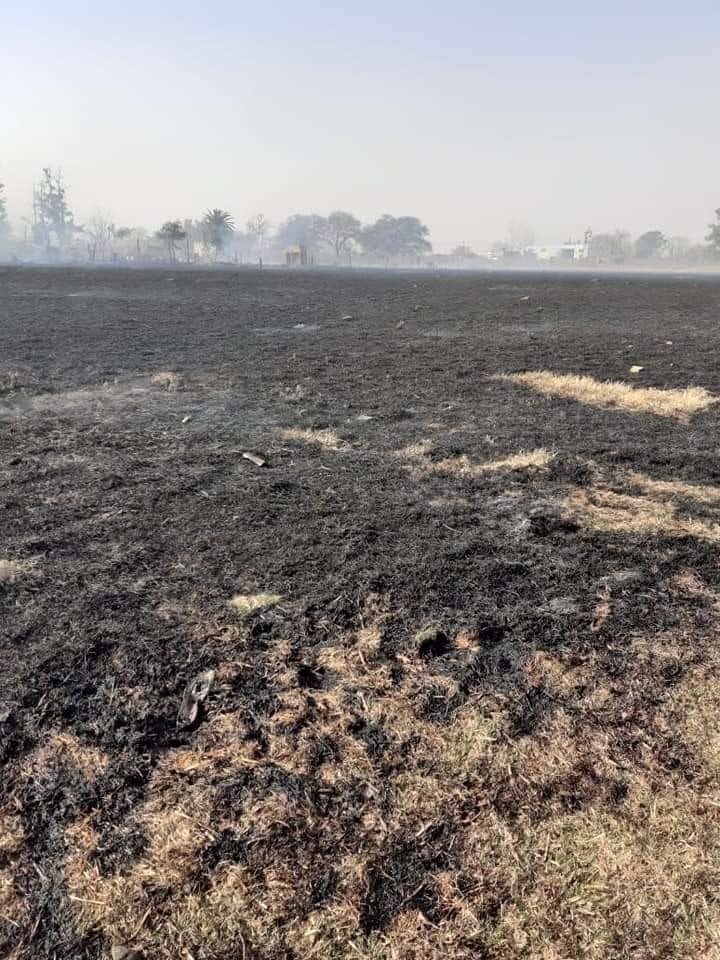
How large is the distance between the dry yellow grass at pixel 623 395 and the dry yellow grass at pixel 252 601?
617cm

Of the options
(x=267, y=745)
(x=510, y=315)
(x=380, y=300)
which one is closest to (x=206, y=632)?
(x=267, y=745)

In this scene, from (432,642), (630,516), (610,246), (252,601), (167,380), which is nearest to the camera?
(432,642)

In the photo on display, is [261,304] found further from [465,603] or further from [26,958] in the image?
[26,958]

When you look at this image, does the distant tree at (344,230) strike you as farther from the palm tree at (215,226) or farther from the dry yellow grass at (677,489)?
the dry yellow grass at (677,489)

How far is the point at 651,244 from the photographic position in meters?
184

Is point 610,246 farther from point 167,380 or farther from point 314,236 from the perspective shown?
point 167,380

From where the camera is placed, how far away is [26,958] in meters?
1.74

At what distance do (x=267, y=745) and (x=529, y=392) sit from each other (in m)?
7.57

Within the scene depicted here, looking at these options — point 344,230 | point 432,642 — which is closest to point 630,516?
point 432,642

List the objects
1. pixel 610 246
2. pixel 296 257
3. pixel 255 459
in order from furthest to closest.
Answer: pixel 610 246
pixel 296 257
pixel 255 459

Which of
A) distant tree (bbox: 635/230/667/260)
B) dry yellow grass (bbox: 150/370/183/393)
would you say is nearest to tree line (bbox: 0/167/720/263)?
distant tree (bbox: 635/230/667/260)

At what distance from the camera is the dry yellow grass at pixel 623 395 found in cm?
821

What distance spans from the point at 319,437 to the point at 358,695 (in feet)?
14.1

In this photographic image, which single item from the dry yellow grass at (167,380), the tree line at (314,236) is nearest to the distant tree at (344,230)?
the tree line at (314,236)
